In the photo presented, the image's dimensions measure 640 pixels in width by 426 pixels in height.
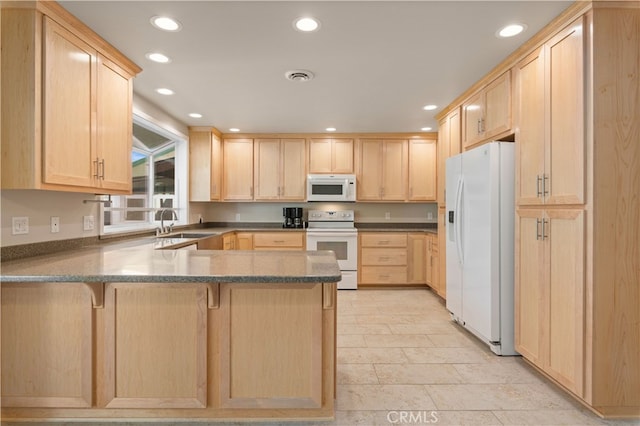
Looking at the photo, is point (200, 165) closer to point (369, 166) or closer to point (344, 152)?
point (344, 152)

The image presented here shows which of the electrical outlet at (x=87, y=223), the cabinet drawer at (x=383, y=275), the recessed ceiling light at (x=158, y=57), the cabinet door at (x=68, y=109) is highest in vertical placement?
the recessed ceiling light at (x=158, y=57)

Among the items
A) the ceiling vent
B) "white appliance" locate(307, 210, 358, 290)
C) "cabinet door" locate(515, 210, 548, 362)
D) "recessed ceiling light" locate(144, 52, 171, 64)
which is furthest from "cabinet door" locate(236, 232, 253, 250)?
"cabinet door" locate(515, 210, 548, 362)

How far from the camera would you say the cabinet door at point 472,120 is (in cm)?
297

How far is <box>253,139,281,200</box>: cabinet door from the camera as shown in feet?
16.2

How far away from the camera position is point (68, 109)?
76.4 inches

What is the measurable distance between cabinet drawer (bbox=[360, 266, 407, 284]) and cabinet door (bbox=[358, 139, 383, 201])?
1091mm

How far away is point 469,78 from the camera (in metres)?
2.85

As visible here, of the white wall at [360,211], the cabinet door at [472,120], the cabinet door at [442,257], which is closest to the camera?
the cabinet door at [472,120]

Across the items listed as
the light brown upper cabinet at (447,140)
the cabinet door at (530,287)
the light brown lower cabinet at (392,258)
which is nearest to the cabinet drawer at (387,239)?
the light brown lower cabinet at (392,258)

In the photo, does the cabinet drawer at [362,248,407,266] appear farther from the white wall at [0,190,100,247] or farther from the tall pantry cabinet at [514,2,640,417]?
the white wall at [0,190,100,247]

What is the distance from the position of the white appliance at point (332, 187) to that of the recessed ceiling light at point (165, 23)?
2.98 metres

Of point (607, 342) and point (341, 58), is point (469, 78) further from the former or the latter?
point (607, 342)

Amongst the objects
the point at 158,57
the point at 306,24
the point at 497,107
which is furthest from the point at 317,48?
the point at 497,107

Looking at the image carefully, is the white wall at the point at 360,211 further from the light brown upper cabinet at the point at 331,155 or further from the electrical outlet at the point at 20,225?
the electrical outlet at the point at 20,225
